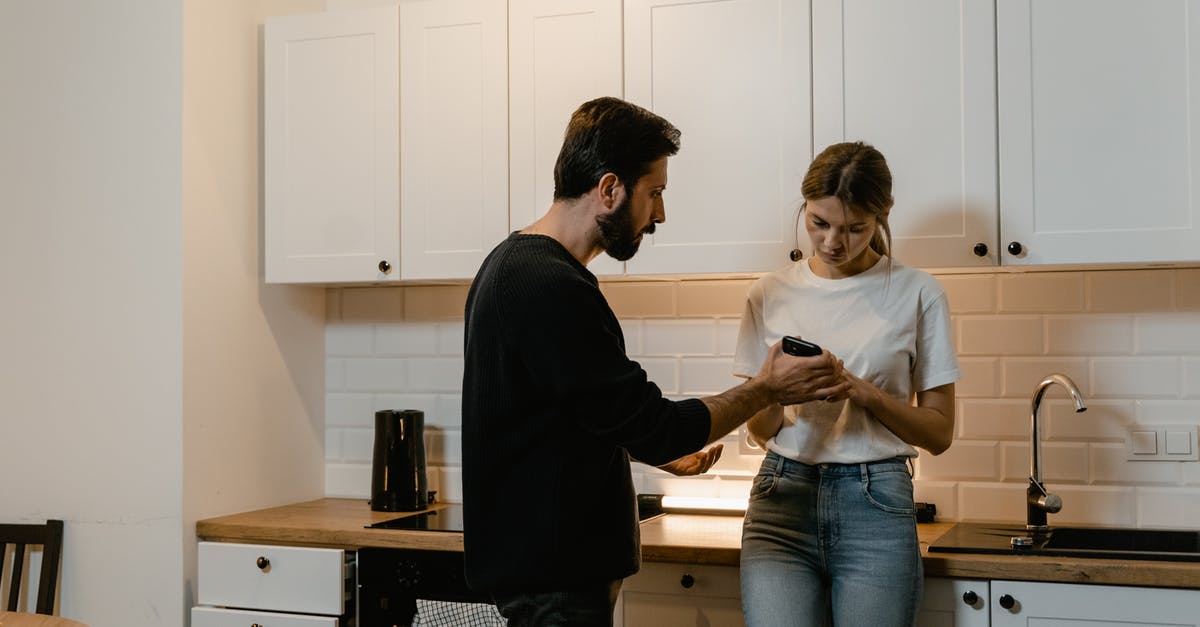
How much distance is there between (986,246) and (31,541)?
97.6 inches

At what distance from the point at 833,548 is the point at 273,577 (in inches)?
56.1

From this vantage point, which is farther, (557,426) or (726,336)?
(726,336)

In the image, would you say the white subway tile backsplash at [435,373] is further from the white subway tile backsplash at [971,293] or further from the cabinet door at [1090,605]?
the cabinet door at [1090,605]

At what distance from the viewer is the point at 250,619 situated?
9.77ft

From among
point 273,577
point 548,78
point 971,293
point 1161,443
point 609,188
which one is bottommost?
point 273,577

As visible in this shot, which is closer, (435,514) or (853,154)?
(853,154)

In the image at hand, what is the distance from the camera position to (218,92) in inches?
125

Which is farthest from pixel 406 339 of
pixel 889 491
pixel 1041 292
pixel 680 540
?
pixel 1041 292

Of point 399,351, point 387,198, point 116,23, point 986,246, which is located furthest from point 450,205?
point 986,246

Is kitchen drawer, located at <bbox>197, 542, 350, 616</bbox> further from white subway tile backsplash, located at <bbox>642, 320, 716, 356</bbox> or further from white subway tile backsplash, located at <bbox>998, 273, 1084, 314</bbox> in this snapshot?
white subway tile backsplash, located at <bbox>998, 273, 1084, 314</bbox>

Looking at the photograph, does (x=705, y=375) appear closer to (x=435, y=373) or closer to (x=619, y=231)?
(x=435, y=373)

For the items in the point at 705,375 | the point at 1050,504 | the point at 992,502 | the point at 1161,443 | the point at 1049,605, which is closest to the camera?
the point at 1049,605

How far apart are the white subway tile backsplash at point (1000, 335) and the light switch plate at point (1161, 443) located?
0.29m

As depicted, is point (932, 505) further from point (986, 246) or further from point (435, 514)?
point (435, 514)
